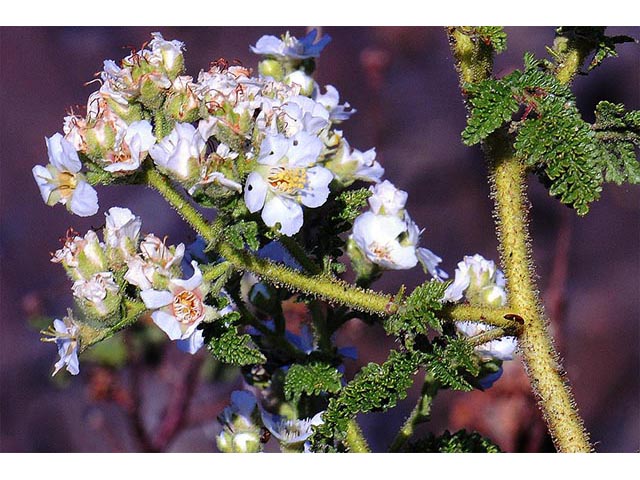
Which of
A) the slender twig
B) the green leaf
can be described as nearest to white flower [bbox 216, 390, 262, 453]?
the green leaf

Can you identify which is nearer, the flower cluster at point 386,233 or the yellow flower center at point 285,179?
the yellow flower center at point 285,179

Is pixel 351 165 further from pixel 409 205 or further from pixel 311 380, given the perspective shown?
pixel 409 205

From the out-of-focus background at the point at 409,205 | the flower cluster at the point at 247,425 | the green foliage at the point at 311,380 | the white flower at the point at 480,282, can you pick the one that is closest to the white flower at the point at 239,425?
the flower cluster at the point at 247,425

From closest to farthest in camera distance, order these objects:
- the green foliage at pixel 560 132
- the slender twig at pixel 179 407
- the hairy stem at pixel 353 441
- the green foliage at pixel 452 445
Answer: the green foliage at pixel 560 132 < the hairy stem at pixel 353 441 < the green foliage at pixel 452 445 < the slender twig at pixel 179 407

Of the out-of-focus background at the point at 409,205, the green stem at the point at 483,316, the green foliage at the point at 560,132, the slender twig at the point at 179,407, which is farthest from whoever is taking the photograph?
the out-of-focus background at the point at 409,205

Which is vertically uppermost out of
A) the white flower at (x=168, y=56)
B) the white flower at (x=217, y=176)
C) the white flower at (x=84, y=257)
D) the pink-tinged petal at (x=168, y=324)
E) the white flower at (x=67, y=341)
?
the white flower at (x=168, y=56)

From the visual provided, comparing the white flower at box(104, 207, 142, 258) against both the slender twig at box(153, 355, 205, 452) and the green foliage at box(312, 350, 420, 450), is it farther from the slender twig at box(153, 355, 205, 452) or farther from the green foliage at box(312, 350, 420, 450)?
the slender twig at box(153, 355, 205, 452)

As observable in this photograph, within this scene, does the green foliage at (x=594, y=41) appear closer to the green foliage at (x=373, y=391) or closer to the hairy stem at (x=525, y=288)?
the hairy stem at (x=525, y=288)
